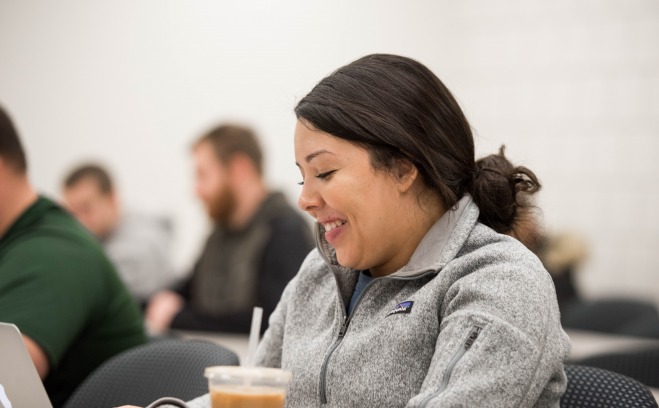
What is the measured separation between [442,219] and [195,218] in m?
4.91

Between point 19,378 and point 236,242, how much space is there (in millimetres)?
2717

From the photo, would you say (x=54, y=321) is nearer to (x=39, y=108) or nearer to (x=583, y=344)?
(x=583, y=344)

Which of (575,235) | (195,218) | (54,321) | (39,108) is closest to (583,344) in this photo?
(54,321)

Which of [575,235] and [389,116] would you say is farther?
[575,235]

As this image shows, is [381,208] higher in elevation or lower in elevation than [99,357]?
higher

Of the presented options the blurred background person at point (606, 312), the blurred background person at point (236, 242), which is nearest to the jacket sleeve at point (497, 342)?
the blurred background person at point (606, 312)

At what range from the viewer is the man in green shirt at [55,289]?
206 centimetres

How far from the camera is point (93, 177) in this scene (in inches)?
203

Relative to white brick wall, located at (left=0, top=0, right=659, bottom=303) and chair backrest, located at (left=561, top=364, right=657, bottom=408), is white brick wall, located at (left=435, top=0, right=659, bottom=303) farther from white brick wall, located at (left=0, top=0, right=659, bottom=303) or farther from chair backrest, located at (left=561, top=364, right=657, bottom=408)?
chair backrest, located at (left=561, top=364, right=657, bottom=408)

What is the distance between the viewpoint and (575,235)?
588cm

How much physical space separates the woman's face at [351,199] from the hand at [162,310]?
2.47 m

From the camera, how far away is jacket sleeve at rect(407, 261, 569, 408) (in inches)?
48.2

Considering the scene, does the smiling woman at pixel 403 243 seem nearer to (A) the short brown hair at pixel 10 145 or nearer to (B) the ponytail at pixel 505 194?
(B) the ponytail at pixel 505 194

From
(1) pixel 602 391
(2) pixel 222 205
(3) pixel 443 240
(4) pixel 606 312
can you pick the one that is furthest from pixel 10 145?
(4) pixel 606 312
